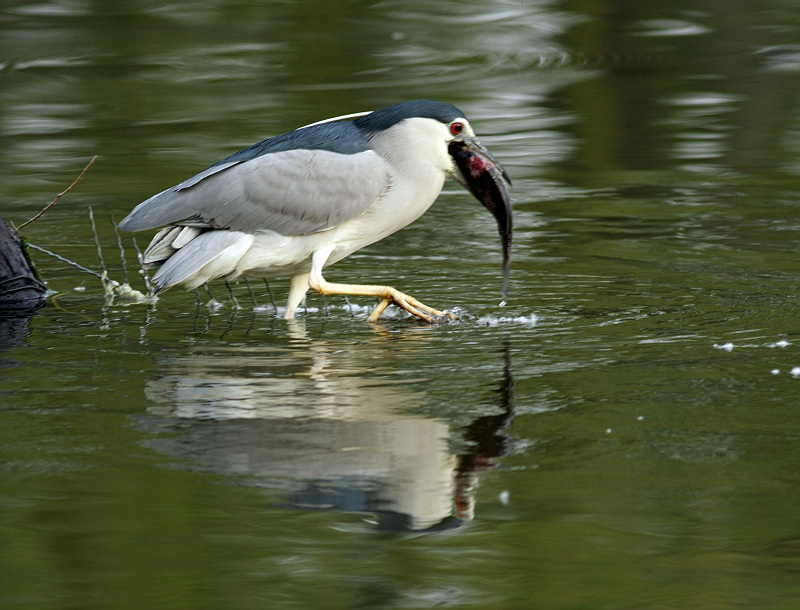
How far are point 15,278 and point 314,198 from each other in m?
2.02

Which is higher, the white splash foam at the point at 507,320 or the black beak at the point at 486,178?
the black beak at the point at 486,178

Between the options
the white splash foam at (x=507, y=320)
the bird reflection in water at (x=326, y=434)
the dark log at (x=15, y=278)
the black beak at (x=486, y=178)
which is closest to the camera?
the bird reflection in water at (x=326, y=434)

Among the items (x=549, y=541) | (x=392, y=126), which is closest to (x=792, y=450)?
(x=549, y=541)

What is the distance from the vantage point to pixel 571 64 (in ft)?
54.6

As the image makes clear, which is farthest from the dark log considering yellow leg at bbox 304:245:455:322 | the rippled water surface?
yellow leg at bbox 304:245:455:322

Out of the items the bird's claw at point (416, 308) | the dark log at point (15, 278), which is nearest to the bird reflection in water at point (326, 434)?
the bird's claw at point (416, 308)

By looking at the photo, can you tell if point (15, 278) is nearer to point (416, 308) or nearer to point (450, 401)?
point (416, 308)

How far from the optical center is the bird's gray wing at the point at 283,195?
6914 mm

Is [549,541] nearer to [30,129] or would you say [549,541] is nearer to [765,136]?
[765,136]

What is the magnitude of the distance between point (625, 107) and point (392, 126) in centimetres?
763

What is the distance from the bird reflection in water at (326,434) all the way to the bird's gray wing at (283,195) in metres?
0.91

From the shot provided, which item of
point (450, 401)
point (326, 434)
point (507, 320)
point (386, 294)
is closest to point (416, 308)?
point (386, 294)

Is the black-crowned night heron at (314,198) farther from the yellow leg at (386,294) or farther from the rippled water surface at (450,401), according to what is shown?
the rippled water surface at (450,401)

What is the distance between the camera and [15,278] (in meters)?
7.74
